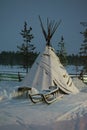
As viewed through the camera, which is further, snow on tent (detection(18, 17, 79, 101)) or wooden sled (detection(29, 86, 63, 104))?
snow on tent (detection(18, 17, 79, 101))

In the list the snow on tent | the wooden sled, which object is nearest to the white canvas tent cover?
the snow on tent

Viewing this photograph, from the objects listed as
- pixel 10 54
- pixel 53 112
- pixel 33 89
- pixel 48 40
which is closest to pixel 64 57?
pixel 48 40

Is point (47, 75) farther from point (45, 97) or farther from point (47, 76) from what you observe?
point (45, 97)

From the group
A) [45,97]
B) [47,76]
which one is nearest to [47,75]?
[47,76]

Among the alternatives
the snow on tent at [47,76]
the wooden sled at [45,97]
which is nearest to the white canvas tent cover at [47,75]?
the snow on tent at [47,76]

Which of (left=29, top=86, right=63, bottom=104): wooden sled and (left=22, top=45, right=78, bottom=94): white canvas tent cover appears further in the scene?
(left=22, top=45, right=78, bottom=94): white canvas tent cover

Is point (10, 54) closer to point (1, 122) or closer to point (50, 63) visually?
point (50, 63)

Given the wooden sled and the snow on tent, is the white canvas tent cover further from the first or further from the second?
the wooden sled

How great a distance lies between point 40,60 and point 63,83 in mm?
1692

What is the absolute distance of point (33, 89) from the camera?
13.3m

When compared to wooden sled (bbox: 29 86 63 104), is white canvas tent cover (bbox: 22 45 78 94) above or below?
above

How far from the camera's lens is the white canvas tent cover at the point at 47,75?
46.1ft

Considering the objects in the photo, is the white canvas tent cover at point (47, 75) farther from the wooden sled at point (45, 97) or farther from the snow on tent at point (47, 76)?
the wooden sled at point (45, 97)

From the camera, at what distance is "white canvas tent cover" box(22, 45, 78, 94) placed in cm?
1404
